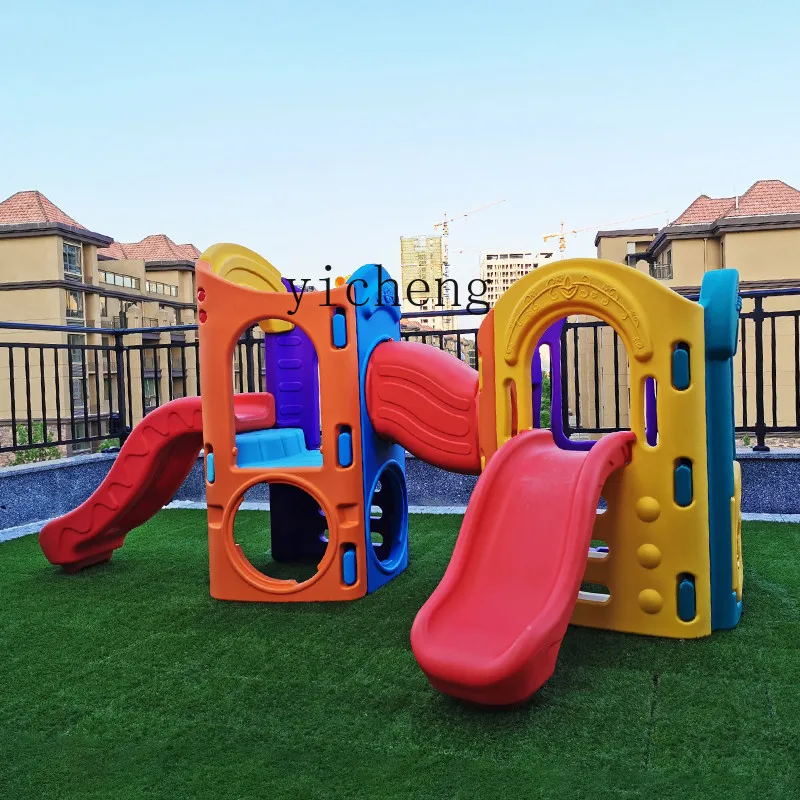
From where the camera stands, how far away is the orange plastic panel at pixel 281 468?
4.04 metres

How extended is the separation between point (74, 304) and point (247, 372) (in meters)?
44.4

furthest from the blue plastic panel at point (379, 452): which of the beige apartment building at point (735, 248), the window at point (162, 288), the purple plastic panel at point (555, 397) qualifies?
the window at point (162, 288)

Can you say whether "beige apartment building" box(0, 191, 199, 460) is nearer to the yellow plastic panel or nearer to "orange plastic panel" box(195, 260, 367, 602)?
the yellow plastic panel

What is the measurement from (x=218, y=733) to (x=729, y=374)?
8.97 ft

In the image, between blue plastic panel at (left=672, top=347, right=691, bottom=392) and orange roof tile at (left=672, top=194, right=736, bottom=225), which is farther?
orange roof tile at (left=672, top=194, right=736, bottom=225)

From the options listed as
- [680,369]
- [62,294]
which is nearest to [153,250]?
[62,294]

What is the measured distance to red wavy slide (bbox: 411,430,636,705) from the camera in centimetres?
242

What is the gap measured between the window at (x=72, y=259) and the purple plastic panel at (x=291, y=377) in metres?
46.1

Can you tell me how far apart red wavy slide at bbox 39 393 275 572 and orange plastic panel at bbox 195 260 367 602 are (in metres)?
0.38

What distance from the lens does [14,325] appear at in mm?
5855

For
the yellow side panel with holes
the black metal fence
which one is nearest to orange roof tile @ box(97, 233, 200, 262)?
the black metal fence

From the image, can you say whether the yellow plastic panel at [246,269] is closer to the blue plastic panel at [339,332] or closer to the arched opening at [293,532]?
the blue plastic panel at [339,332]

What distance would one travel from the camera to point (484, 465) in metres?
3.98

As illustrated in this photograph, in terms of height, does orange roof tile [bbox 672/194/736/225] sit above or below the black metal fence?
above
